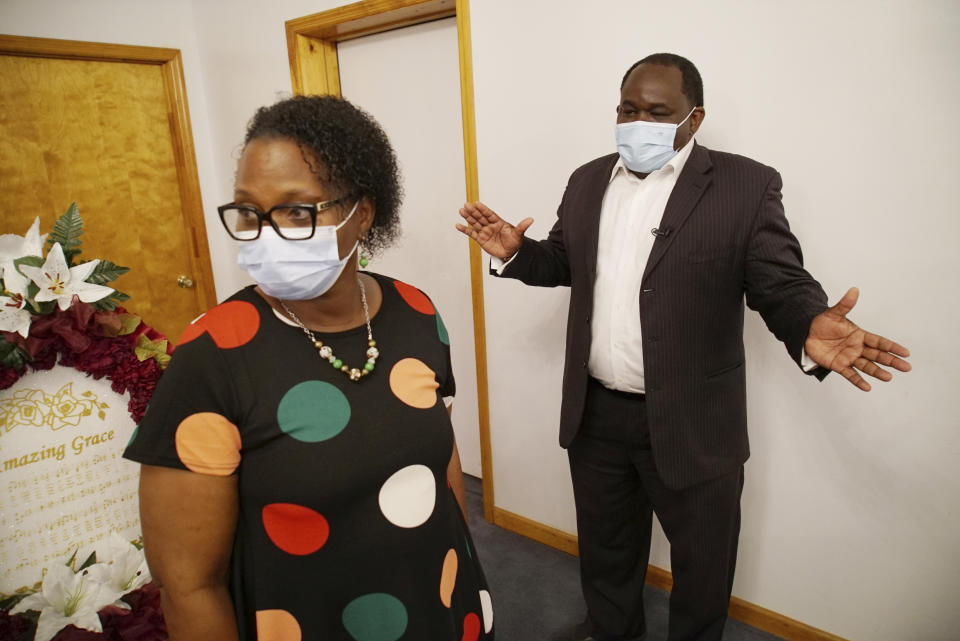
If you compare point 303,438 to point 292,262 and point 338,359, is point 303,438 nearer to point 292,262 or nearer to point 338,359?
point 338,359

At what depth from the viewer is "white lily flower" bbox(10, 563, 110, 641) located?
36.8 inches

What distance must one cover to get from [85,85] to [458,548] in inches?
105

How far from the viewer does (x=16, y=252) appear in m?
0.99

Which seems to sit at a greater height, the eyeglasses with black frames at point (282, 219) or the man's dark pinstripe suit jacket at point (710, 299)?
the eyeglasses with black frames at point (282, 219)

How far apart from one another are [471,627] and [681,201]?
101 cm

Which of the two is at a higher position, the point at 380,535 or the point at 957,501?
the point at 380,535

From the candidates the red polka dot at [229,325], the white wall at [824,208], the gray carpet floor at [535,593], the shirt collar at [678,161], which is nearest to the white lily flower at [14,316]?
the red polka dot at [229,325]

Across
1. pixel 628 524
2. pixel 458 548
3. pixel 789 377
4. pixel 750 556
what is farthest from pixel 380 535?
pixel 750 556

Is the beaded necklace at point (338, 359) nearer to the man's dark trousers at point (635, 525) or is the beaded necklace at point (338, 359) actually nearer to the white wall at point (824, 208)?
the man's dark trousers at point (635, 525)

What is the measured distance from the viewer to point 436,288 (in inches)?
101

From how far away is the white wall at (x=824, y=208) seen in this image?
1.35 meters

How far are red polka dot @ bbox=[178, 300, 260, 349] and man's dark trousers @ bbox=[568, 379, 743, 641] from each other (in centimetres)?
96

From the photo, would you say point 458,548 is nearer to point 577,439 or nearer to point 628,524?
point 577,439

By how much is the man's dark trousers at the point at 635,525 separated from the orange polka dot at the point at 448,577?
0.66 metres
